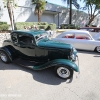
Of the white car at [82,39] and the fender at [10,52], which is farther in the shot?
the white car at [82,39]

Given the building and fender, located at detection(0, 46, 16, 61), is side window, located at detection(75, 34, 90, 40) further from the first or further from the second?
the building

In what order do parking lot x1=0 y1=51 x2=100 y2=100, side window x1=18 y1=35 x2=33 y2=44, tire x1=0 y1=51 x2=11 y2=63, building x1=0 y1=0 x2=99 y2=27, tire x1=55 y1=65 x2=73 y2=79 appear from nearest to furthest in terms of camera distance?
parking lot x1=0 y1=51 x2=100 y2=100
tire x1=55 y1=65 x2=73 y2=79
side window x1=18 y1=35 x2=33 y2=44
tire x1=0 y1=51 x2=11 y2=63
building x1=0 y1=0 x2=99 y2=27

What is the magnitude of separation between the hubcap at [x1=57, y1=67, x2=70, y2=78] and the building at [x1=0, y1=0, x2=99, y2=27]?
14.0 m

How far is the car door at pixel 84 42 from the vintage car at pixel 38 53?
2.49 metres

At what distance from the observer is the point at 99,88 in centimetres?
307

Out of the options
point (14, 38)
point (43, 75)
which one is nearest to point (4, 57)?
point (14, 38)

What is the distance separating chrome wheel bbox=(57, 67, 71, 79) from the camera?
3.41m

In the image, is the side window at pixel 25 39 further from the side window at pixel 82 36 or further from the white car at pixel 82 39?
the side window at pixel 82 36

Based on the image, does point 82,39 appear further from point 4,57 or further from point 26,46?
point 4,57

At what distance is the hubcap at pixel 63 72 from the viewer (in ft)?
11.2

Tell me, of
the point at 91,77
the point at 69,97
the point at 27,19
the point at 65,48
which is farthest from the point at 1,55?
the point at 27,19

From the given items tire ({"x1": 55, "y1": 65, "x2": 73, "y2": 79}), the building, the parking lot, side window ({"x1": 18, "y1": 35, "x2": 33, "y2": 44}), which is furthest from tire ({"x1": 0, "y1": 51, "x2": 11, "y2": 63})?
the building

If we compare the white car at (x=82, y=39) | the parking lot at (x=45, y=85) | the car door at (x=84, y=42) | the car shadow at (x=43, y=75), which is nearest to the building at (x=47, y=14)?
the white car at (x=82, y=39)

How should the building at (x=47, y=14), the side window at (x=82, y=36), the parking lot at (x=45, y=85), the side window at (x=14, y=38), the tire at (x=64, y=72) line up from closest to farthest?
the parking lot at (x=45, y=85)
the tire at (x=64, y=72)
the side window at (x=14, y=38)
the side window at (x=82, y=36)
the building at (x=47, y=14)
